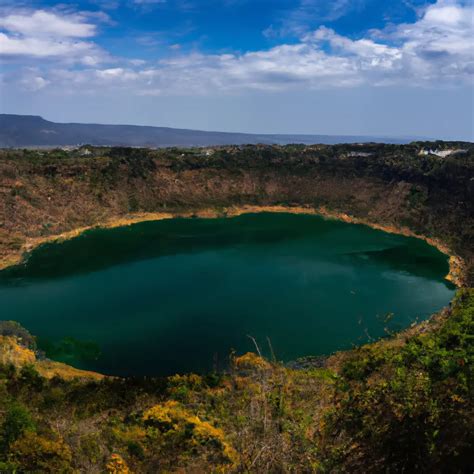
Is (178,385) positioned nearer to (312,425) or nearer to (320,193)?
(312,425)

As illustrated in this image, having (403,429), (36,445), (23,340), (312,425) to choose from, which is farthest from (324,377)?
(23,340)

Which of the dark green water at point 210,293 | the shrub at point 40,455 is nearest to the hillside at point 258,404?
the shrub at point 40,455

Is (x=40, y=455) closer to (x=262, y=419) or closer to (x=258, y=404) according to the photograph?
(x=258, y=404)

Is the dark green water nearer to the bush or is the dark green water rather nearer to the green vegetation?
the green vegetation

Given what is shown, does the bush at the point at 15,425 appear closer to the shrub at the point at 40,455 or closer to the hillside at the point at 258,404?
the hillside at the point at 258,404

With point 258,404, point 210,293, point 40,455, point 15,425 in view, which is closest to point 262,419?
point 258,404

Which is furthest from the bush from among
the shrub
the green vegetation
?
the shrub
